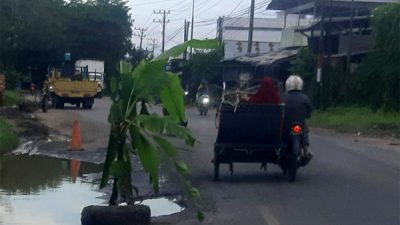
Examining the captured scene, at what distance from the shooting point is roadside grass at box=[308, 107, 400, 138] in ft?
112

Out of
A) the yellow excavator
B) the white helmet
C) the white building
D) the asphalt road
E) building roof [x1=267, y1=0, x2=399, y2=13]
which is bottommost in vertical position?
the yellow excavator

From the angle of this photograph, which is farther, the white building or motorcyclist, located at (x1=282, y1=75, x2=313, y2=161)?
the white building

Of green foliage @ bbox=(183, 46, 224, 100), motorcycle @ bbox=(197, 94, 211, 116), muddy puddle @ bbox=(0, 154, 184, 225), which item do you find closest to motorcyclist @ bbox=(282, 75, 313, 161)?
muddy puddle @ bbox=(0, 154, 184, 225)

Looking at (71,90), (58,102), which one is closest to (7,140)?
(71,90)

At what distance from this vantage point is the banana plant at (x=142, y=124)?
1236cm

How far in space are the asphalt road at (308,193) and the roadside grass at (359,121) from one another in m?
11.5

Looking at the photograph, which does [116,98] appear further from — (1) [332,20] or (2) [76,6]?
(2) [76,6]

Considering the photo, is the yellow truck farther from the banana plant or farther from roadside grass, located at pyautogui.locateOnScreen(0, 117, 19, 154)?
the banana plant

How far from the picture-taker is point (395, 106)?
125ft

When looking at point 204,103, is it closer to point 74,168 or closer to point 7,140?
point 7,140

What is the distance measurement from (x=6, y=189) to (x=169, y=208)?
3826 mm

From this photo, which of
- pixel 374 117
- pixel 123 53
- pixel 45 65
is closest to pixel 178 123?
pixel 374 117

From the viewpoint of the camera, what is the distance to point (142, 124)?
12617mm

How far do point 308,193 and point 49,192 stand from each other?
4.57 m
